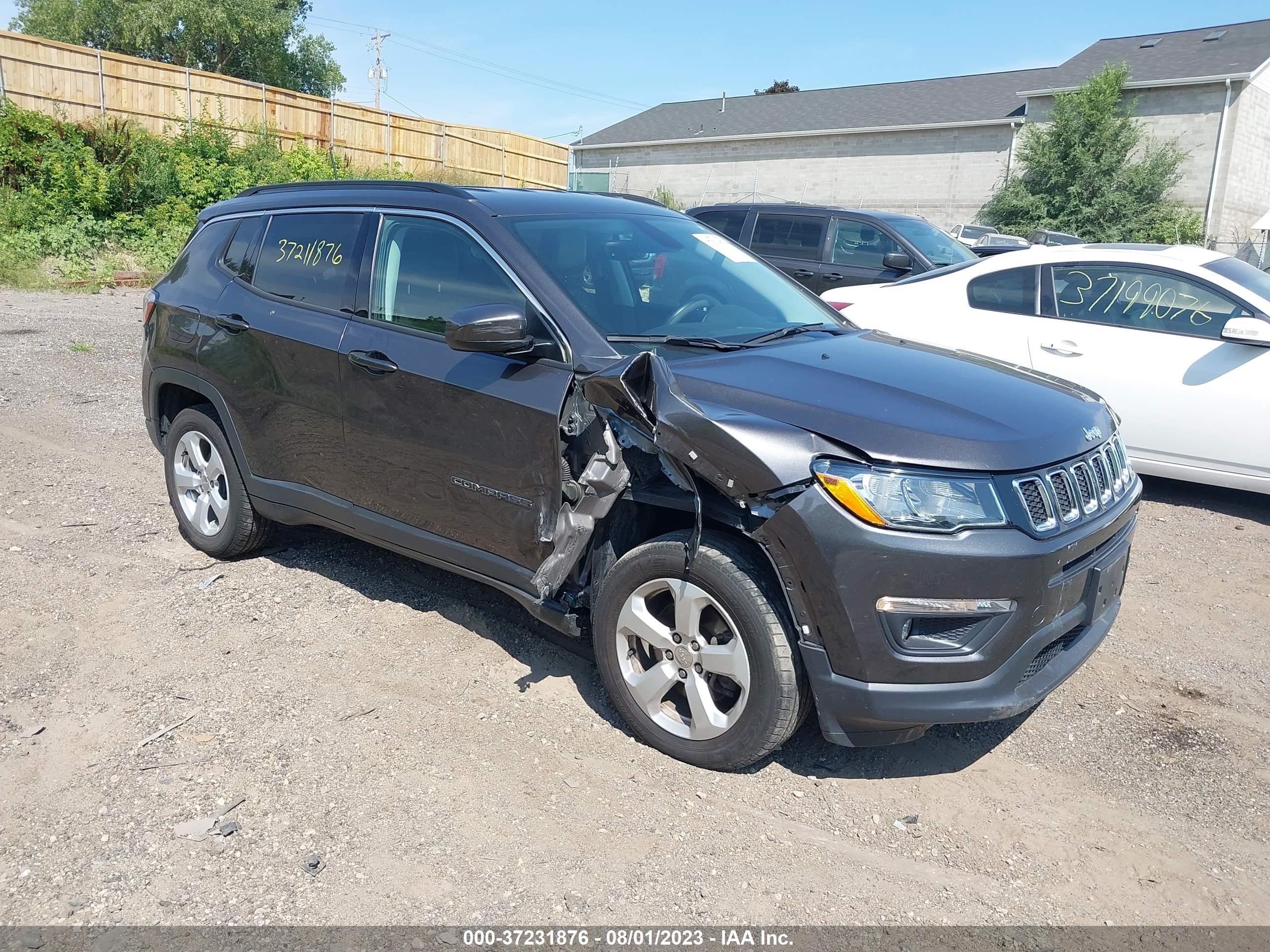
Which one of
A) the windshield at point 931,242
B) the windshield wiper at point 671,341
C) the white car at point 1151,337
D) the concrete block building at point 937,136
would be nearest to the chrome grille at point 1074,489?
the windshield wiper at point 671,341

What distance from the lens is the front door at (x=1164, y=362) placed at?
6301 mm

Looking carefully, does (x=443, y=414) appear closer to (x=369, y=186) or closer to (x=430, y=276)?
(x=430, y=276)

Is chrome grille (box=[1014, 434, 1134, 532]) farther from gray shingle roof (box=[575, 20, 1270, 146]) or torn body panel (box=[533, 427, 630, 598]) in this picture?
gray shingle roof (box=[575, 20, 1270, 146])

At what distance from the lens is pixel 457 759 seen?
3.56 m

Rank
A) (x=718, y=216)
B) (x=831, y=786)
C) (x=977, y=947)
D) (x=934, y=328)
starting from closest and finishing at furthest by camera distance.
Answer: (x=977, y=947), (x=831, y=786), (x=934, y=328), (x=718, y=216)

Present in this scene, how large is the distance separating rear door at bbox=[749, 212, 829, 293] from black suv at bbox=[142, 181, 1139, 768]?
21.2ft

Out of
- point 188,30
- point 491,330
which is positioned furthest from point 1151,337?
point 188,30

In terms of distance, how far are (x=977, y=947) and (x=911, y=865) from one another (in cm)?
38

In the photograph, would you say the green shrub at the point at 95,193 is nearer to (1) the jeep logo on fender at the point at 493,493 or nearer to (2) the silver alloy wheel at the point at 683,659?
(1) the jeep logo on fender at the point at 493,493

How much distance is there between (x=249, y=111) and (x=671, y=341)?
84.8 feet

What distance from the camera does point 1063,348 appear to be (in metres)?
6.82

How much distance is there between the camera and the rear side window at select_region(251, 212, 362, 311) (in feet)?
14.8

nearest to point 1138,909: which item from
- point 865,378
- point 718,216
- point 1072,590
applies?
point 1072,590

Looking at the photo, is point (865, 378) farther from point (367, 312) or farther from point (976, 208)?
point (976, 208)
